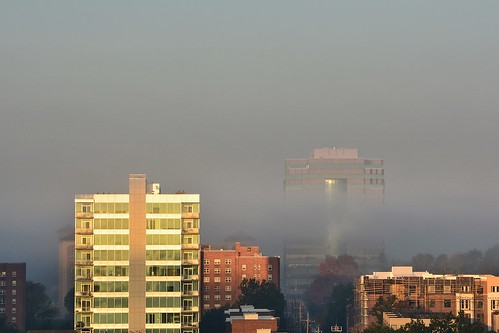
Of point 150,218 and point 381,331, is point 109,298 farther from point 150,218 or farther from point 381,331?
point 381,331

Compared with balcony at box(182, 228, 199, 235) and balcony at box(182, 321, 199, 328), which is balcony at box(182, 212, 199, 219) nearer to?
balcony at box(182, 228, 199, 235)

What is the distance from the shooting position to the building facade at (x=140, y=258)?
169 metres

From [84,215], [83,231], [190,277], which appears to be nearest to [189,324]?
[190,277]

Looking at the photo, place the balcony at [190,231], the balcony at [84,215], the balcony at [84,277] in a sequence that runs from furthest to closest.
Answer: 1. the balcony at [84,277]
2. the balcony at [84,215]
3. the balcony at [190,231]

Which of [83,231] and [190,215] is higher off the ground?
[190,215]

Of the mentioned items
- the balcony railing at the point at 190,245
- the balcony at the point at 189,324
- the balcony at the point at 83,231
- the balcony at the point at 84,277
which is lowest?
the balcony at the point at 189,324

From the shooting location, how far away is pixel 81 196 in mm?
171250

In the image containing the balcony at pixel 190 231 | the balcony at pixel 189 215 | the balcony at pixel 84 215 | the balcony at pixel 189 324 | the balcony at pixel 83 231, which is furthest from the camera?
the balcony at pixel 83 231

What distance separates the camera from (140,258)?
16950 centimetres

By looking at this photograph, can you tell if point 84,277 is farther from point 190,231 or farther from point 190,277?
point 190,231

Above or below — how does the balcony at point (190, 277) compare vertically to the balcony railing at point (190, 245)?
below

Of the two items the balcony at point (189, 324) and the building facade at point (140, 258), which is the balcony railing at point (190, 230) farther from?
the balcony at point (189, 324)

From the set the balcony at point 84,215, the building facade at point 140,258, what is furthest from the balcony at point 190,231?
the balcony at point 84,215

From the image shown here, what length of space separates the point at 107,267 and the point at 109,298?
10.3 ft
